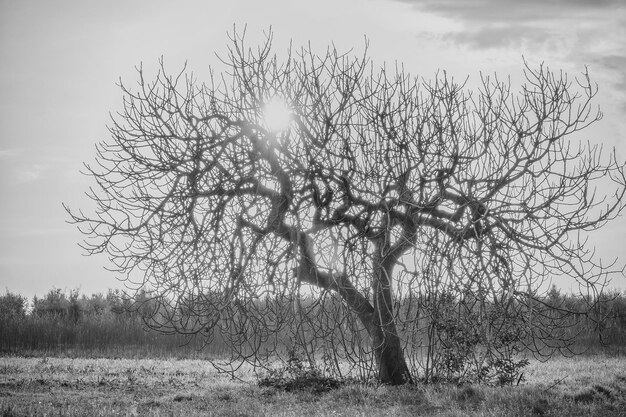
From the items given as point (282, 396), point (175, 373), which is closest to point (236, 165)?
point (282, 396)

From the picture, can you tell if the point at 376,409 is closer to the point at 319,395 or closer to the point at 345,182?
the point at 319,395

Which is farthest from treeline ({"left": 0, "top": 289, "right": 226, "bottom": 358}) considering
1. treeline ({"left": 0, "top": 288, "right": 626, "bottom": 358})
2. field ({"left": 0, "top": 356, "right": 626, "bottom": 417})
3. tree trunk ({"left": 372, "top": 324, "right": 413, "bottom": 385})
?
tree trunk ({"left": 372, "top": 324, "right": 413, "bottom": 385})

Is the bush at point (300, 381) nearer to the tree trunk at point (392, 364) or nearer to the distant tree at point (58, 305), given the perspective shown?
the tree trunk at point (392, 364)

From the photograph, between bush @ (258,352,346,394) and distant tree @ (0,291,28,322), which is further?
distant tree @ (0,291,28,322)

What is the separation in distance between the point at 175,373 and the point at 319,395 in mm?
6046

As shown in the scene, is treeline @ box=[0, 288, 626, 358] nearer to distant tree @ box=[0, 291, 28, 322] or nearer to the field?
distant tree @ box=[0, 291, 28, 322]

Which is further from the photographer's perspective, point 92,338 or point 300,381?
point 92,338

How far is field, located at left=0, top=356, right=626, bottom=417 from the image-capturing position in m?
10.1

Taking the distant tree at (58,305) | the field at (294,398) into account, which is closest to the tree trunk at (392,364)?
the field at (294,398)

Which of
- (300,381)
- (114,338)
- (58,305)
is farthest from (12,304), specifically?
(300,381)

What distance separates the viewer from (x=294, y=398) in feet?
37.8

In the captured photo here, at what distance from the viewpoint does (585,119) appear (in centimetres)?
1145

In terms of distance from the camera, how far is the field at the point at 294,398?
33.2 ft

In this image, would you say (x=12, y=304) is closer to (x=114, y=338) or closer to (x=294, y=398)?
(x=114, y=338)
